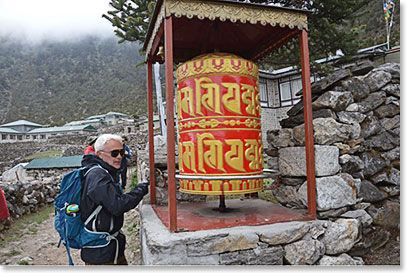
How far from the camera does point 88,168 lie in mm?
2326

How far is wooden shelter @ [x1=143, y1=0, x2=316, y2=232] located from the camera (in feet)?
8.25

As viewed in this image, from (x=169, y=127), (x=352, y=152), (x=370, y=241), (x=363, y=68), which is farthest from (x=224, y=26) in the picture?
(x=370, y=241)

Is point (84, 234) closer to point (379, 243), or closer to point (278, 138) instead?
point (278, 138)

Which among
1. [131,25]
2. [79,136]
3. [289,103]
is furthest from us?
[79,136]

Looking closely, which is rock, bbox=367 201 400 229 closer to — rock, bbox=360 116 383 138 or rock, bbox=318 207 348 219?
rock, bbox=318 207 348 219

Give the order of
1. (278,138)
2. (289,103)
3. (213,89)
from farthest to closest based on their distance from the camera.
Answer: (289,103) < (278,138) < (213,89)

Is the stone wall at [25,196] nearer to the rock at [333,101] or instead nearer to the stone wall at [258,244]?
the stone wall at [258,244]

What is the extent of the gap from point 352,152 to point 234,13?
2227 mm

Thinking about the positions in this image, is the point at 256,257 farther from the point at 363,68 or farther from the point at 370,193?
the point at 363,68

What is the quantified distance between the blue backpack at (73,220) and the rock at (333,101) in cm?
280

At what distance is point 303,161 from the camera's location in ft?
10.3

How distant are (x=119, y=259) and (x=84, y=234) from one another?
506 millimetres

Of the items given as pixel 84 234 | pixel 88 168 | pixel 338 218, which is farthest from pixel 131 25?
pixel 338 218

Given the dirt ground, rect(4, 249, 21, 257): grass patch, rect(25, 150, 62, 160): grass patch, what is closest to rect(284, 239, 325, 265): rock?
the dirt ground
